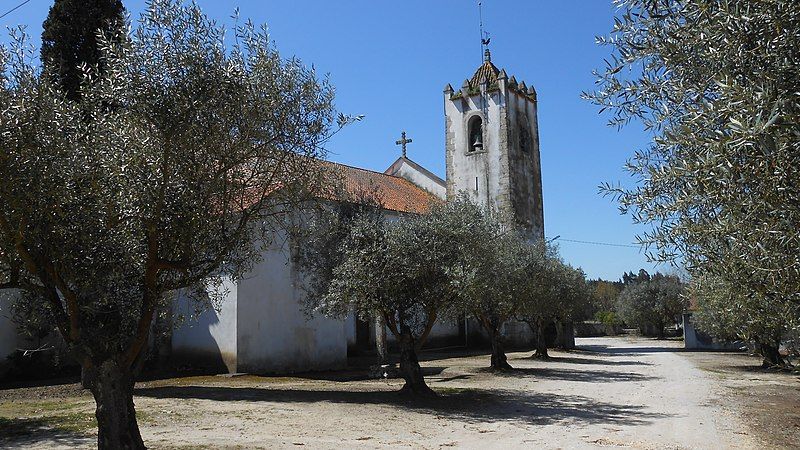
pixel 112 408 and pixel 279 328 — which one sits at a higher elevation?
pixel 279 328

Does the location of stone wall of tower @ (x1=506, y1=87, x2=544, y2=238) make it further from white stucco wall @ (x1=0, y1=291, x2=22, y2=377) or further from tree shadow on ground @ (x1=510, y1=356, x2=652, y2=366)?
white stucco wall @ (x1=0, y1=291, x2=22, y2=377)

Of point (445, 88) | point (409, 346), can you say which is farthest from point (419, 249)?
point (445, 88)

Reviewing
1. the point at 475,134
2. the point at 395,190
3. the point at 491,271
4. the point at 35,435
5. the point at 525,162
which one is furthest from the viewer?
the point at 475,134

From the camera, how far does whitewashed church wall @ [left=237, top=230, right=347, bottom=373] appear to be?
22.7 m

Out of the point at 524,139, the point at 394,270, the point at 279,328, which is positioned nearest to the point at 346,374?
the point at 279,328

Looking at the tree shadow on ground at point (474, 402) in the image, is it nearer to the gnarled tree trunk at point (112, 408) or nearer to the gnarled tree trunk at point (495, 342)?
the gnarled tree trunk at point (495, 342)

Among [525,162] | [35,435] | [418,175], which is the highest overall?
[525,162]

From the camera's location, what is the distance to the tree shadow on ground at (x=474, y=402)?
46.0ft

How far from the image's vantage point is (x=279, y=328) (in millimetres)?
23812

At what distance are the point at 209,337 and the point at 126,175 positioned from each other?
1596 cm

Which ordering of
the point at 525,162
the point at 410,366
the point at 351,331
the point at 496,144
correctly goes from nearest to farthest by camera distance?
the point at 410,366, the point at 351,331, the point at 496,144, the point at 525,162

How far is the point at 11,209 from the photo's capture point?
26.5 ft

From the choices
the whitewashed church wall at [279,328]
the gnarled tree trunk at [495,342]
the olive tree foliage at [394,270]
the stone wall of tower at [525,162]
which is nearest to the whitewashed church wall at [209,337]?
the whitewashed church wall at [279,328]

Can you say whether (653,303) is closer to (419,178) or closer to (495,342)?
(419,178)
